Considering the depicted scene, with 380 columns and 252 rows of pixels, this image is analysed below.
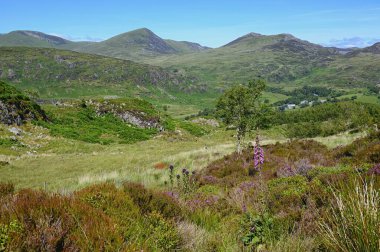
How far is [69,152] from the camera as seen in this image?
3253 centimetres

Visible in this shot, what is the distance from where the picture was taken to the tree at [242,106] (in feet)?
81.7

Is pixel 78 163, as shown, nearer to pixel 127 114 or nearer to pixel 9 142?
pixel 9 142

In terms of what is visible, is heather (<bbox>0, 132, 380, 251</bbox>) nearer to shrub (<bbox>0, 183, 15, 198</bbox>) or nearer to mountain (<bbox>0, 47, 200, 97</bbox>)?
shrub (<bbox>0, 183, 15, 198</bbox>)

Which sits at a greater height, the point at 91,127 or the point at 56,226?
the point at 56,226

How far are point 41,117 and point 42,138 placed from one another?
6.57m

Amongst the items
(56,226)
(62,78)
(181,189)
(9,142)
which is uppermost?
(62,78)

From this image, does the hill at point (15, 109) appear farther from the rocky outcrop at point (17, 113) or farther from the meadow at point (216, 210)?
the meadow at point (216, 210)

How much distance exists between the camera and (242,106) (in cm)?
2536

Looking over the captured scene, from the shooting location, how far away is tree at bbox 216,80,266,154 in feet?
81.7

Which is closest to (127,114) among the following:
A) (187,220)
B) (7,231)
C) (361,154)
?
(361,154)

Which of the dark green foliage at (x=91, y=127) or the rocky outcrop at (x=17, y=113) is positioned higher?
the rocky outcrop at (x=17, y=113)

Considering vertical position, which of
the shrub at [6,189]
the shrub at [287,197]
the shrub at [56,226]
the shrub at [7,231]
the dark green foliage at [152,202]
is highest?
the shrub at [7,231]

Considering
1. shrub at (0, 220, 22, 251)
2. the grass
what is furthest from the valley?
the grass

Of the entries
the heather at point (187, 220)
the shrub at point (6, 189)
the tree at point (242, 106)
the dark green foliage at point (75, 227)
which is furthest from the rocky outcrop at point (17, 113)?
the dark green foliage at point (75, 227)
